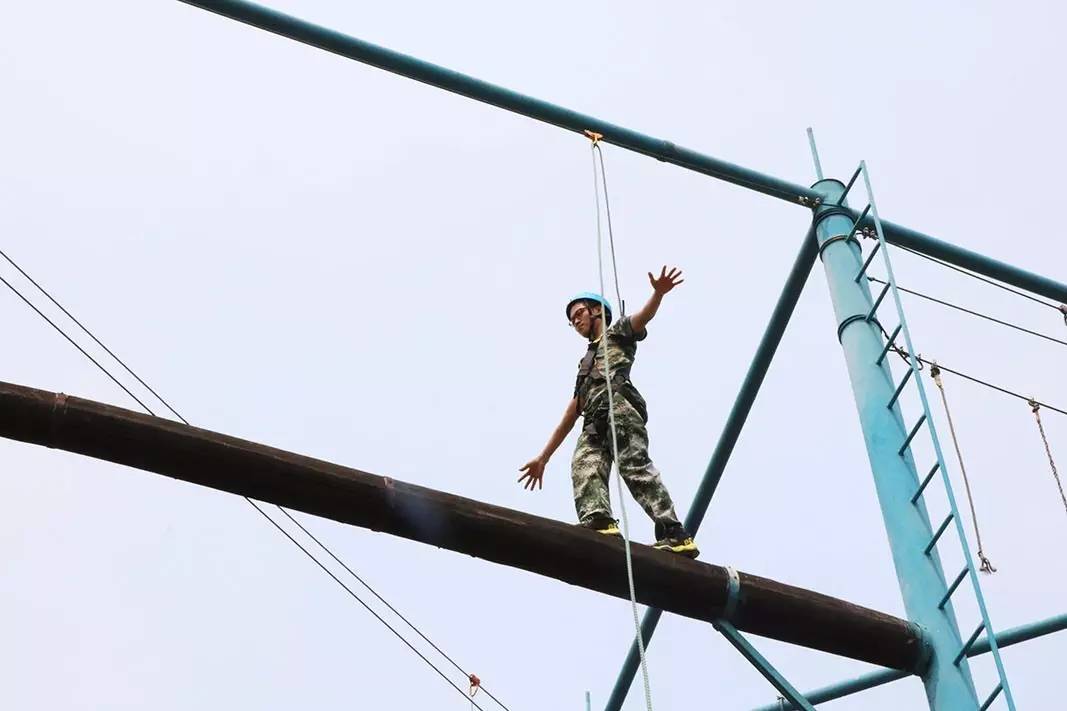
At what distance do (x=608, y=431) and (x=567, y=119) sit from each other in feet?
6.01

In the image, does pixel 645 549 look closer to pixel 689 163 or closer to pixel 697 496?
pixel 697 496

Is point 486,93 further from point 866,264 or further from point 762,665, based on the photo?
point 762,665

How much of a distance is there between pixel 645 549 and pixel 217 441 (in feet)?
6.10

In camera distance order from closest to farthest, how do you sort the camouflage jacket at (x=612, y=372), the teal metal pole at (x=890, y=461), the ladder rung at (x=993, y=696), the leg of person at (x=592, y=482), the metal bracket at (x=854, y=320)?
the ladder rung at (x=993, y=696), the teal metal pole at (x=890, y=461), the leg of person at (x=592, y=482), the camouflage jacket at (x=612, y=372), the metal bracket at (x=854, y=320)

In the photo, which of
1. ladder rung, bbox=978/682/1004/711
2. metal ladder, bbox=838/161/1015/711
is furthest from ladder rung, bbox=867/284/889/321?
ladder rung, bbox=978/682/1004/711

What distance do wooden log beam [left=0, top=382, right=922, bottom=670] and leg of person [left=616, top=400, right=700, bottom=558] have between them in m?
0.24

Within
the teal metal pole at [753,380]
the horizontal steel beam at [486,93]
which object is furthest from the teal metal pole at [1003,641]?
the horizontal steel beam at [486,93]

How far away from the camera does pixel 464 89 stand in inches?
305

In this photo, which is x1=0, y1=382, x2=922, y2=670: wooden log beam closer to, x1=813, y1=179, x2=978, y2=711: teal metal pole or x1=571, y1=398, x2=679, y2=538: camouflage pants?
x1=813, y1=179, x2=978, y2=711: teal metal pole

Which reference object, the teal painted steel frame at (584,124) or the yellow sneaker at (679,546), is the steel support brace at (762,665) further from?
the teal painted steel frame at (584,124)

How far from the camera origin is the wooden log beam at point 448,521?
18.8 feet

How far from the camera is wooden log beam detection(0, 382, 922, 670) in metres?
5.72

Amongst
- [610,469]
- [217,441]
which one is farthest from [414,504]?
[610,469]

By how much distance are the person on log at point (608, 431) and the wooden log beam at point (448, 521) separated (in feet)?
0.99
